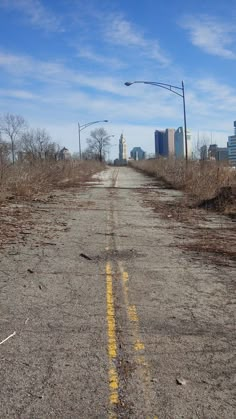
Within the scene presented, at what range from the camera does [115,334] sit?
16.3 feet

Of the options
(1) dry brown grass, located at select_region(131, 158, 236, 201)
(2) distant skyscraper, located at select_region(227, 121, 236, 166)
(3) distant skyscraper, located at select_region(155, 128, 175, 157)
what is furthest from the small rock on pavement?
(3) distant skyscraper, located at select_region(155, 128, 175, 157)

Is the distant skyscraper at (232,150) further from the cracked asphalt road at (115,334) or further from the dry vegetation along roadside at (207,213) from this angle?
the cracked asphalt road at (115,334)

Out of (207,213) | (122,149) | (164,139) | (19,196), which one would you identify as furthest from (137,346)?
(122,149)

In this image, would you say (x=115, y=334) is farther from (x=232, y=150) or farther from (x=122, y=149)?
(x=122, y=149)

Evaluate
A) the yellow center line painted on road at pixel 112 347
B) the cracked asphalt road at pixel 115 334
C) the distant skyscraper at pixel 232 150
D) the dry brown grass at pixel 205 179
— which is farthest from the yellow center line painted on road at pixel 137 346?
the distant skyscraper at pixel 232 150

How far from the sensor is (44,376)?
159 inches

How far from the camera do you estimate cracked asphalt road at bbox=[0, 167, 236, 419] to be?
3.64 m

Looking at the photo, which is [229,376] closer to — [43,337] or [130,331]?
[130,331]

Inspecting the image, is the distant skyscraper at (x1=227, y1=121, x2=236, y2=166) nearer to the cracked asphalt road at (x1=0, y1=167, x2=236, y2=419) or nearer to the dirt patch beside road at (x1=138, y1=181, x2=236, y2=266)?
the dirt patch beside road at (x1=138, y1=181, x2=236, y2=266)

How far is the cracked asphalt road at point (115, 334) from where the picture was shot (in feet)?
11.9

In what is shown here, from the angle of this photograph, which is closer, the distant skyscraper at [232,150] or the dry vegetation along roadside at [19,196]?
the dry vegetation along roadside at [19,196]

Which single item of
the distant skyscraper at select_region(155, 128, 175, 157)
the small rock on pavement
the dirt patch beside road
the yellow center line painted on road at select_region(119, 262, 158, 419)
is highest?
the distant skyscraper at select_region(155, 128, 175, 157)

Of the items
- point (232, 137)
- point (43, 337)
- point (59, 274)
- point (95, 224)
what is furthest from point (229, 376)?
point (232, 137)

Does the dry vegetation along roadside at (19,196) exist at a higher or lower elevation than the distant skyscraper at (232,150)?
lower
